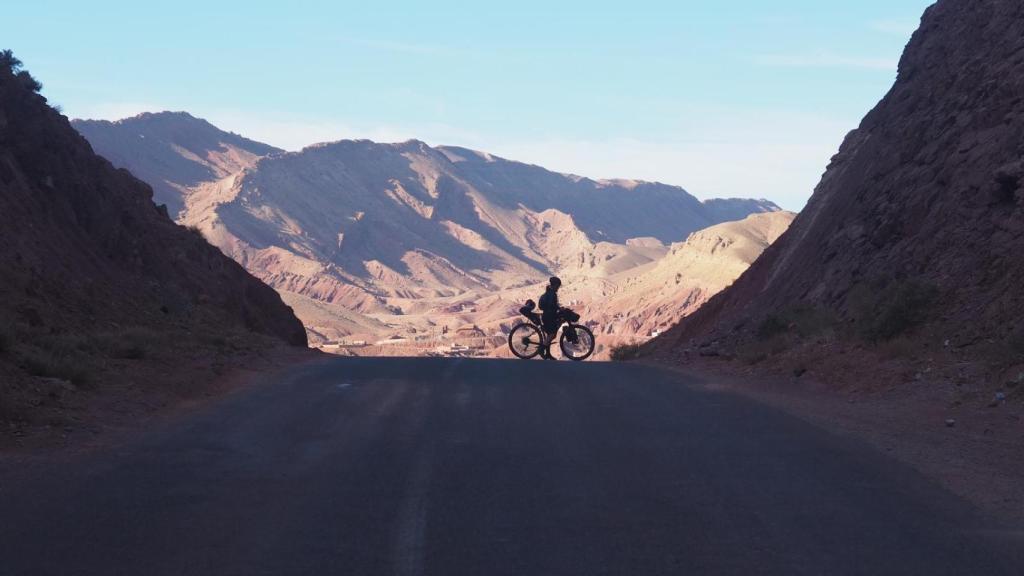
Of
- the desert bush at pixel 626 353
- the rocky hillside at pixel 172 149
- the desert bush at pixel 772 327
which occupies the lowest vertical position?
the desert bush at pixel 626 353

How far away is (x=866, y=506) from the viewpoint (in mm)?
8492

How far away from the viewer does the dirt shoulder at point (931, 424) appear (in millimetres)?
9484

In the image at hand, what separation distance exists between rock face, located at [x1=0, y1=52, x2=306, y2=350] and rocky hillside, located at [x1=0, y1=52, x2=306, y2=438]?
1.4 inches

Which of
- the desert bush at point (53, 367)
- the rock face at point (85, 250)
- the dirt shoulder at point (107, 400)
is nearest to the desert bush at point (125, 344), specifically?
the dirt shoulder at point (107, 400)

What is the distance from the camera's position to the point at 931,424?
41.8ft

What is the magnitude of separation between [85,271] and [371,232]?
425 feet

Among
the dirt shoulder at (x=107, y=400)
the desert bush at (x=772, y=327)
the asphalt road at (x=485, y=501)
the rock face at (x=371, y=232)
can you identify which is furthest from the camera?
the rock face at (x=371, y=232)

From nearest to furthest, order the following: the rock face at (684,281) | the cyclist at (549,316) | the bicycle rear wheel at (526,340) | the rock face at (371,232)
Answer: the cyclist at (549,316) < the bicycle rear wheel at (526,340) < the rock face at (684,281) < the rock face at (371,232)

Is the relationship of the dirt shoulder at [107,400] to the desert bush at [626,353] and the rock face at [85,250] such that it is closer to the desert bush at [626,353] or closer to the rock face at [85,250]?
the rock face at [85,250]

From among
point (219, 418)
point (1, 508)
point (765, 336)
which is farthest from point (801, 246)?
point (1, 508)

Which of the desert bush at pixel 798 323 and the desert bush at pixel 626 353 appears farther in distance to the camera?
the desert bush at pixel 626 353

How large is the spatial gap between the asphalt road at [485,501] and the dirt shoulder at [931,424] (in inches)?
15.7

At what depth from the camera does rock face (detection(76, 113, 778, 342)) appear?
119125mm

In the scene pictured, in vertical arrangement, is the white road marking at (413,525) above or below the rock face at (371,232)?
below
